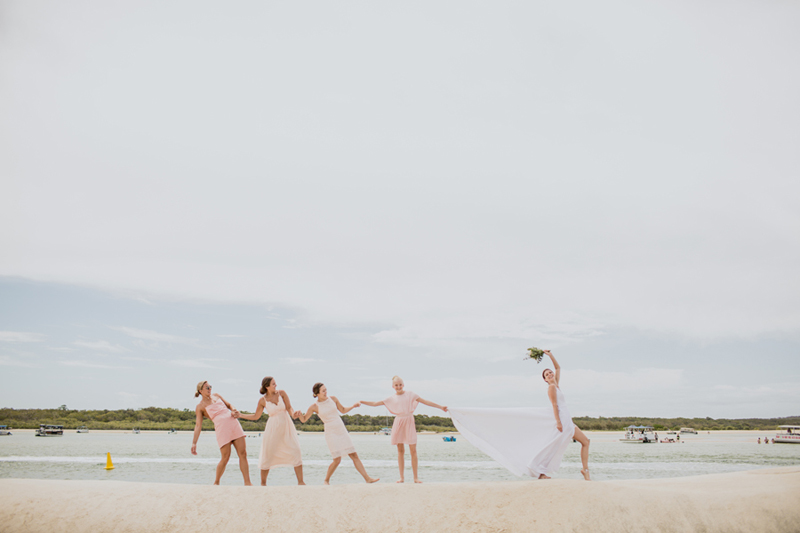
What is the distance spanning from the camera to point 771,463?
3688cm

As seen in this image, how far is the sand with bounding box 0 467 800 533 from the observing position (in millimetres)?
7629

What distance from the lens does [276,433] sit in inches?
398

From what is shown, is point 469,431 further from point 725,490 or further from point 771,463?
point 771,463

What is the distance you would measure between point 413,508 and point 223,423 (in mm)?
4315

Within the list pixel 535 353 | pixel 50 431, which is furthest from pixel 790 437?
pixel 50 431

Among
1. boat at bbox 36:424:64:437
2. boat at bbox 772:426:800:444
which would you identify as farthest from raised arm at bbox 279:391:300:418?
boat at bbox 36:424:64:437

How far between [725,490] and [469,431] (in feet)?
15.6

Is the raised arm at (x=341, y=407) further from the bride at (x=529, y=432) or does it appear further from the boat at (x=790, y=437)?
the boat at (x=790, y=437)

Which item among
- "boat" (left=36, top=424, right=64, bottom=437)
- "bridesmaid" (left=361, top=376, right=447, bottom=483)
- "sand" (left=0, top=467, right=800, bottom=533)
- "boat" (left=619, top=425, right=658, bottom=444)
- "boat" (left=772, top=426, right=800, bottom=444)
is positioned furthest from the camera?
"boat" (left=36, top=424, right=64, bottom=437)

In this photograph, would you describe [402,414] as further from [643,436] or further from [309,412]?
[643,436]

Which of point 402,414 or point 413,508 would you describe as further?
point 402,414

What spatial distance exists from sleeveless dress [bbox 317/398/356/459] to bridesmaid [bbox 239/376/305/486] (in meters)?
0.56

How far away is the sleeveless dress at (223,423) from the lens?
9938mm

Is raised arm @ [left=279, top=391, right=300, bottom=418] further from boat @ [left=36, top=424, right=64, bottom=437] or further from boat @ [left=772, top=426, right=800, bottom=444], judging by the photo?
boat @ [left=36, top=424, right=64, bottom=437]
